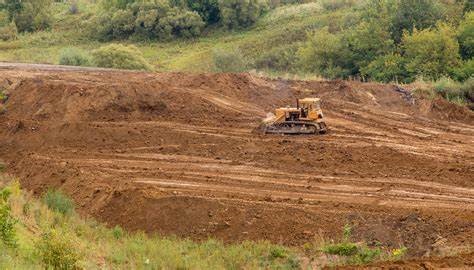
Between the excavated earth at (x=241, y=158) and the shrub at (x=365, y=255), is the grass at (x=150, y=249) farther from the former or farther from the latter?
the excavated earth at (x=241, y=158)

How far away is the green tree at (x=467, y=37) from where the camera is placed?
41.4 metres

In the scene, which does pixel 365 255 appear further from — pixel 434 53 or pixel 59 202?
pixel 434 53

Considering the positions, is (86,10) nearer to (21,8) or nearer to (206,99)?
(21,8)

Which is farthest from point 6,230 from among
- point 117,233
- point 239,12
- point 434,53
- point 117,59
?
point 239,12

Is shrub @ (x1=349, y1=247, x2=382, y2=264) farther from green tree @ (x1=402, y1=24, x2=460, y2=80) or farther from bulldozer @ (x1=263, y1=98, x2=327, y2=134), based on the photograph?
green tree @ (x1=402, y1=24, x2=460, y2=80)

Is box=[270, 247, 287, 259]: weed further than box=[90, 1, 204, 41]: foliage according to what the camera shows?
No

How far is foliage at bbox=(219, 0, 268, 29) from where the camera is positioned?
66.3 m

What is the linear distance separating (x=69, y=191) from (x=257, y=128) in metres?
8.31

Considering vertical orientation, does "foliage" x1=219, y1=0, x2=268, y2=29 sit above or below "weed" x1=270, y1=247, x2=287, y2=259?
below

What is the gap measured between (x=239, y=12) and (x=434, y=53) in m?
29.2

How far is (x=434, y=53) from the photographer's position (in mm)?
40406

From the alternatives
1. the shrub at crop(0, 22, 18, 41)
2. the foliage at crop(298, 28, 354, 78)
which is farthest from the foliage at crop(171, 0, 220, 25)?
the foliage at crop(298, 28, 354, 78)

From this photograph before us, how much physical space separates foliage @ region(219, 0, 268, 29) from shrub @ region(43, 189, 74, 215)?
44.4m

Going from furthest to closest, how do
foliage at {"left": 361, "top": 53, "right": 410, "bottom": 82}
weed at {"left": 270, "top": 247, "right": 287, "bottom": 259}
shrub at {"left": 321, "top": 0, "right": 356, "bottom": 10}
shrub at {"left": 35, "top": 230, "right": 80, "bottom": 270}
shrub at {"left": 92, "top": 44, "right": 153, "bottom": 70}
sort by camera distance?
shrub at {"left": 321, "top": 0, "right": 356, "bottom": 10}
shrub at {"left": 92, "top": 44, "right": 153, "bottom": 70}
foliage at {"left": 361, "top": 53, "right": 410, "bottom": 82}
weed at {"left": 270, "top": 247, "right": 287, "bottom": 259}
shrub at {"left": 35, "top": 230, "right": 80, "bottom": 270}
